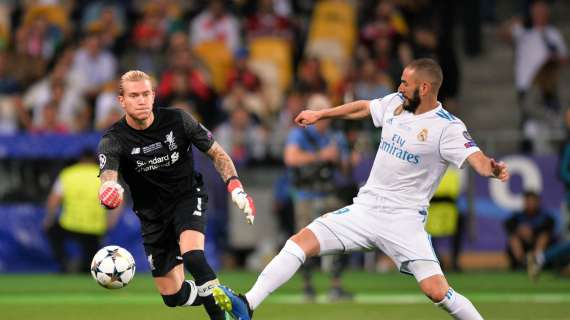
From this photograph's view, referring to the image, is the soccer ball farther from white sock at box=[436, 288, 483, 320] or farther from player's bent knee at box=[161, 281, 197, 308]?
white sock at box=[436, 288, 483, 320]

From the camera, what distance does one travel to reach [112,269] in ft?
32.8

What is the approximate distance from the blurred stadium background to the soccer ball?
224 inches

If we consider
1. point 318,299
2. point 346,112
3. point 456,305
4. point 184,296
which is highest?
point 346,112

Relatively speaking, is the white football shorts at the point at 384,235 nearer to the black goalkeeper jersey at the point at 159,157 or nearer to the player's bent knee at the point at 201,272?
the player's bent knee at the point at 201,272

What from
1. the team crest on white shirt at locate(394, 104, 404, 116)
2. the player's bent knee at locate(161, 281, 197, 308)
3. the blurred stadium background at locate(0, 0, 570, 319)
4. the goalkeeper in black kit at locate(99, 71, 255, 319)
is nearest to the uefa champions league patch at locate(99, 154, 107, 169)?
the goalkeeper in black kit at locate(99, 71, 255, 319)

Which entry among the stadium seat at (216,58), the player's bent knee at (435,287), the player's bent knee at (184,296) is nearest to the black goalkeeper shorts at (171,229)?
the player's bent knee at (184,296)

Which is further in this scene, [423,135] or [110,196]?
[423,135]

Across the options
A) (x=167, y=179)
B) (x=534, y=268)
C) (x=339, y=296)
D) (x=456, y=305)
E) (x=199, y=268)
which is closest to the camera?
(x=456, y=305)

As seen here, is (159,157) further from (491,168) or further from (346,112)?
(491,168)

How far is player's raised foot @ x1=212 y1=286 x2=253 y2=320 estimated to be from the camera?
8922 millimetres

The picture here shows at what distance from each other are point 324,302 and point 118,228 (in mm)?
6416

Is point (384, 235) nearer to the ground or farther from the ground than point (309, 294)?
farther from the ground

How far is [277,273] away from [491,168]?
181 cm

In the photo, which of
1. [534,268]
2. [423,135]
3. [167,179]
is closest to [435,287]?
[423,135]
